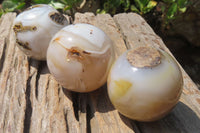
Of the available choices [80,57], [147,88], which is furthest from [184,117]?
[80,57]

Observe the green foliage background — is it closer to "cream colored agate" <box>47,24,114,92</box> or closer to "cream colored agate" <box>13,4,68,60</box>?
"cream colored agate" <box>13,4,68,60</box>

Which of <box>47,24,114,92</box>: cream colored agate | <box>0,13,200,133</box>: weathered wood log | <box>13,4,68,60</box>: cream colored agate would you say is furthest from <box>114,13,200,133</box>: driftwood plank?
<box>13,4,68,60</box>: cream colored agate

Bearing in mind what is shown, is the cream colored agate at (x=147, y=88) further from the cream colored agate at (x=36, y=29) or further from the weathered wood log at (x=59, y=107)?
the cream colored agate at (x=36, y=29)

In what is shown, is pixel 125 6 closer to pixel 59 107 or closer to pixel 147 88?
pixel 59 107

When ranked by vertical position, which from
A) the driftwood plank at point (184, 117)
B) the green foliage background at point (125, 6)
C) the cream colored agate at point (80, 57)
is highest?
the cream colored agate at point (80, 57)

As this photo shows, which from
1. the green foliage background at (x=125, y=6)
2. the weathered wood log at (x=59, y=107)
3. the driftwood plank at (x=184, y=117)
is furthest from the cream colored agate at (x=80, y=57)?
the green foliage background at (x=125, y=6)
